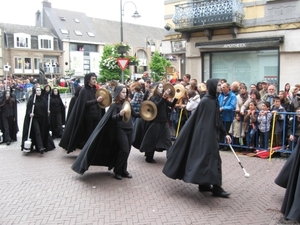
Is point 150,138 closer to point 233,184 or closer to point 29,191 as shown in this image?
point 233,184

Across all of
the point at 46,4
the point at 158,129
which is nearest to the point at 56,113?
the point at 158,129

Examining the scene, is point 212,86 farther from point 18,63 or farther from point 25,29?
point 25,29

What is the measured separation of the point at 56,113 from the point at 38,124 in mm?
2247

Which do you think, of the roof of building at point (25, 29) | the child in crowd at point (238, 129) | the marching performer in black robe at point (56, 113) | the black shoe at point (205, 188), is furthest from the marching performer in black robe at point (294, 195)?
the roof of building at point (25, 29)

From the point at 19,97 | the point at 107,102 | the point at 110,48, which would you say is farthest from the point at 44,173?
the point at 110,48

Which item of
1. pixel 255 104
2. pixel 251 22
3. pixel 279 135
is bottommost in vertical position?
pixel 279 135

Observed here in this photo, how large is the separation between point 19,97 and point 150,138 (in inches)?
961

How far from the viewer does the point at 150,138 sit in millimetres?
8414

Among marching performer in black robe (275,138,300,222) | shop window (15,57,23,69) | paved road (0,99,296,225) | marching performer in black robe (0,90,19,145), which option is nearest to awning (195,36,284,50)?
paved road (0,99,296,225)

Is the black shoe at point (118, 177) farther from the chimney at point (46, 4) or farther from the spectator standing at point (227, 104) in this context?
the chimney at point (46, 4)

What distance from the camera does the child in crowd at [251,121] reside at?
9305mm

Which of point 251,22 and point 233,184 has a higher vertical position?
point 251,22

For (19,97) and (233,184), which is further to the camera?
(19,97)

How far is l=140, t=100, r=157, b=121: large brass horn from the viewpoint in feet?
25.2
